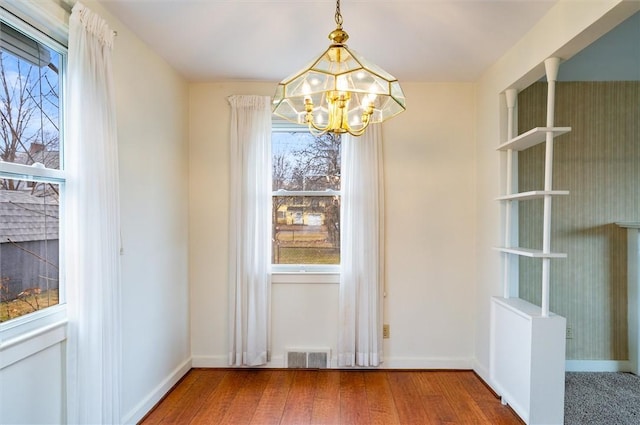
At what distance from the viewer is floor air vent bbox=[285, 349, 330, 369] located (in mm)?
3174

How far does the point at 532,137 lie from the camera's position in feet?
7.55

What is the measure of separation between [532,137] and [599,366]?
2.29 metres

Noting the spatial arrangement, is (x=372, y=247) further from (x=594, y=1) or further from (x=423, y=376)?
(x=594, y=1)

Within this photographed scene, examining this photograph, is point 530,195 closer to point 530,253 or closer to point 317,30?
point 530,253

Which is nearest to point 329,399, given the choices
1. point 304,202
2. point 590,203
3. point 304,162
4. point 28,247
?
point 304,202

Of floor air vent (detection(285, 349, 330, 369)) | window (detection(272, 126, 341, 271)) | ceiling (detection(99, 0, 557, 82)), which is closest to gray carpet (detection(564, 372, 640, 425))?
floor air vent (detection(285, 349, 330, 369))

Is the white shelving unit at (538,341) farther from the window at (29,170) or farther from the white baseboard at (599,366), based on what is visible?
the window at (29,170)

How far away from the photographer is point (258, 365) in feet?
10.3

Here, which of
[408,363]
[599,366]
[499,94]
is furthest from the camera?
[408,363]

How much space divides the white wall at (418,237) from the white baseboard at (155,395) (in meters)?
0.22

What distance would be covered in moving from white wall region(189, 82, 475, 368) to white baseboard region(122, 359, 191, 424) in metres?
0.22

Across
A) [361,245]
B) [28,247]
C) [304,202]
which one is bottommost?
[361,245]

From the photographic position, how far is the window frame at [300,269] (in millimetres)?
3211

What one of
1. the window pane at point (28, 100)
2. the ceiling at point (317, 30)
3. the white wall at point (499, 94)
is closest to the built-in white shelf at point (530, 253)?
the white wall at point (499, 94)
